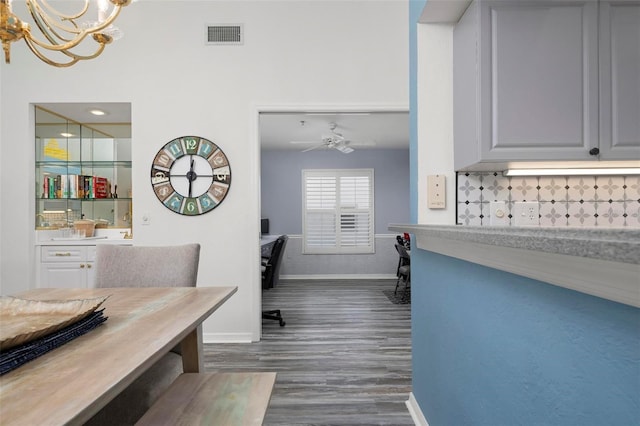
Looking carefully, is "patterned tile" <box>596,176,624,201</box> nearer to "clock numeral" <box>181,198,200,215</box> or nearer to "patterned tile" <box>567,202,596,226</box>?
"patterned tile" <box>567,202,596,226</box>

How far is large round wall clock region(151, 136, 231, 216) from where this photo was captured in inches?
125

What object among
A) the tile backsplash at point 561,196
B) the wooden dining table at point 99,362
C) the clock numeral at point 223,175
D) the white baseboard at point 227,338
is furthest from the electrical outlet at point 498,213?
the white baseboard at point 227,338

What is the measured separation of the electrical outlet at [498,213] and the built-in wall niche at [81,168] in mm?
3387

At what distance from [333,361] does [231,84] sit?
251 centimetres

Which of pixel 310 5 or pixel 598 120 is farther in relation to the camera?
pixel 310 5

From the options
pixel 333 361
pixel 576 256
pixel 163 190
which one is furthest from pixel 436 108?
pixel 163 190

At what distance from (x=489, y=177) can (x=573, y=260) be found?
4.74 ft

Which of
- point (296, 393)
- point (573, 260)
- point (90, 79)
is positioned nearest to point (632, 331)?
point (573, 260)

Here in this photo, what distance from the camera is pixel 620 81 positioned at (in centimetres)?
170

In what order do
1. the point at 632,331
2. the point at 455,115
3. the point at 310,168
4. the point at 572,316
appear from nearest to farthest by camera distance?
the point at 632,331
the point at 572,316
the point at 455,115
the point at 310,168

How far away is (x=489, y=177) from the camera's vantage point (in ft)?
6.29

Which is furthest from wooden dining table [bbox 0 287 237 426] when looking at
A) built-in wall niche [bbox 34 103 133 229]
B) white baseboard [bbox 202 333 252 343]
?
built-in wall niche [bbox 34 103 133 229]

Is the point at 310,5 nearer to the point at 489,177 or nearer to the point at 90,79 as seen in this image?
the point at 90,79

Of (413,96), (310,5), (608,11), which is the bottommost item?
(413,96)
